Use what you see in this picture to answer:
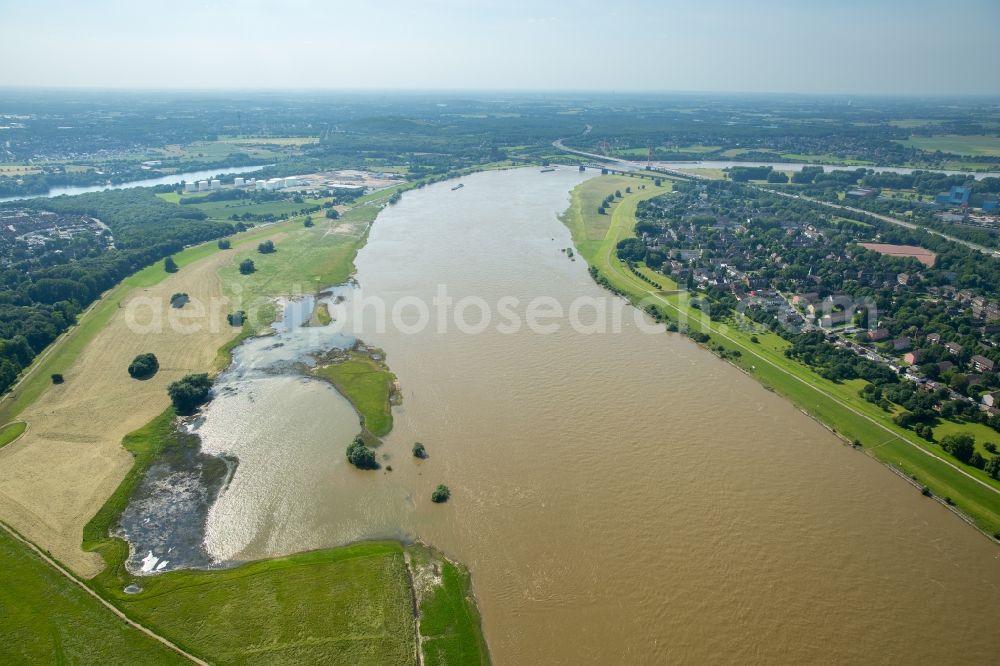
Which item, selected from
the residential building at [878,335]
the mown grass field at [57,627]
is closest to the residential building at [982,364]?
the residential building at [878,335]

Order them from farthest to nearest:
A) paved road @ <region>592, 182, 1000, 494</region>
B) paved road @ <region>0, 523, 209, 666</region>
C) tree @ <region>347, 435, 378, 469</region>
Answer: paved road @ <region>592, 182, 1000, 494</region>
tree @ <region>347, 435, 378, 469</region>
paved road @ <region>0, 523, 209, 666</region>

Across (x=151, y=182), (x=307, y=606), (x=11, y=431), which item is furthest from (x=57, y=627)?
(x=151, y=182)

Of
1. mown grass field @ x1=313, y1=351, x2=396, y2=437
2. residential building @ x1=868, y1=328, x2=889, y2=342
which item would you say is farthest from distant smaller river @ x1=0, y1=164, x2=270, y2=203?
residential building @ x1=868, y1=328, x2=889, y2=342

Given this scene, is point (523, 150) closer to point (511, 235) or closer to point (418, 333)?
point (511, 235)

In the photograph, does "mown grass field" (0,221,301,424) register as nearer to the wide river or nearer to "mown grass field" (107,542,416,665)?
the wide river

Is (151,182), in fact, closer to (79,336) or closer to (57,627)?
(79,336)

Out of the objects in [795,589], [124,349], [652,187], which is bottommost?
[795,589]

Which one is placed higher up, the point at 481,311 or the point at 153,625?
the point at 481,311

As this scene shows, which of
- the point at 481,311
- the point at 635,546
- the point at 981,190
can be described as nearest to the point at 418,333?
the point at 481,311
